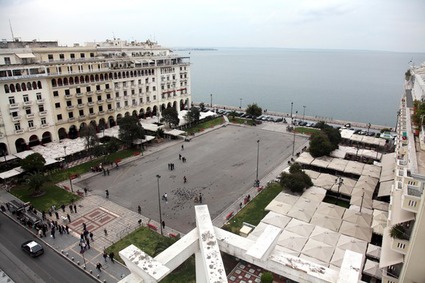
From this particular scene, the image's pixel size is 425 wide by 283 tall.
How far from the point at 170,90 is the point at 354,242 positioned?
2402 inches

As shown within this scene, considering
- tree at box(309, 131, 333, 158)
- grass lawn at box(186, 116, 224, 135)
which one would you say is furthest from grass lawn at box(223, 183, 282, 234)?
grass lawn at box(186, 116, 224, 135)

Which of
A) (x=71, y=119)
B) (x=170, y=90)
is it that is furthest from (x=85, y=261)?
(x=170, y=90)

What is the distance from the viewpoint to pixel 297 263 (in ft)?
34.5

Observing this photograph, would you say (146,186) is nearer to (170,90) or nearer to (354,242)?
(354,242)

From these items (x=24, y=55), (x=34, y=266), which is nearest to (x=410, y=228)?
(x=34, y=266)

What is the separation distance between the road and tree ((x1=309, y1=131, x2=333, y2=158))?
116ft

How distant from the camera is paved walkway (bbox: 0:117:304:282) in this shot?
2716 cm

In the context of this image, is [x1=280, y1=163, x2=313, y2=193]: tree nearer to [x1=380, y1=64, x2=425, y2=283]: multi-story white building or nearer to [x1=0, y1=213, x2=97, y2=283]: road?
[x1=380, y1=64, x2=425, y2=283]: multi-story white building

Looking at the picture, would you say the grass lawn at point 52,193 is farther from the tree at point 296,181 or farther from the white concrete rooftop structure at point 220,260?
the white concrete rooftop structure at point 220,260

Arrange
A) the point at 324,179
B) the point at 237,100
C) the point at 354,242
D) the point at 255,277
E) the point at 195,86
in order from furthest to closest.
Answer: the point at 195,86 → the point at 237,100 → the point at 324,179 → the point at 354,242 → the point at 255,277

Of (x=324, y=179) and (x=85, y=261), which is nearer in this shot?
(x=85, y=261)

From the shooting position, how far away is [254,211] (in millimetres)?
35250

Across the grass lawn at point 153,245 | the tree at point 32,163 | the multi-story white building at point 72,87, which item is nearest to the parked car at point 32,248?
the grass lawn at point 153,245

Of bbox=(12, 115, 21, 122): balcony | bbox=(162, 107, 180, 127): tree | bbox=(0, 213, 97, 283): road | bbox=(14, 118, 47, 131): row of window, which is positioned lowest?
bbox=(0, 213, 97, 283): road
